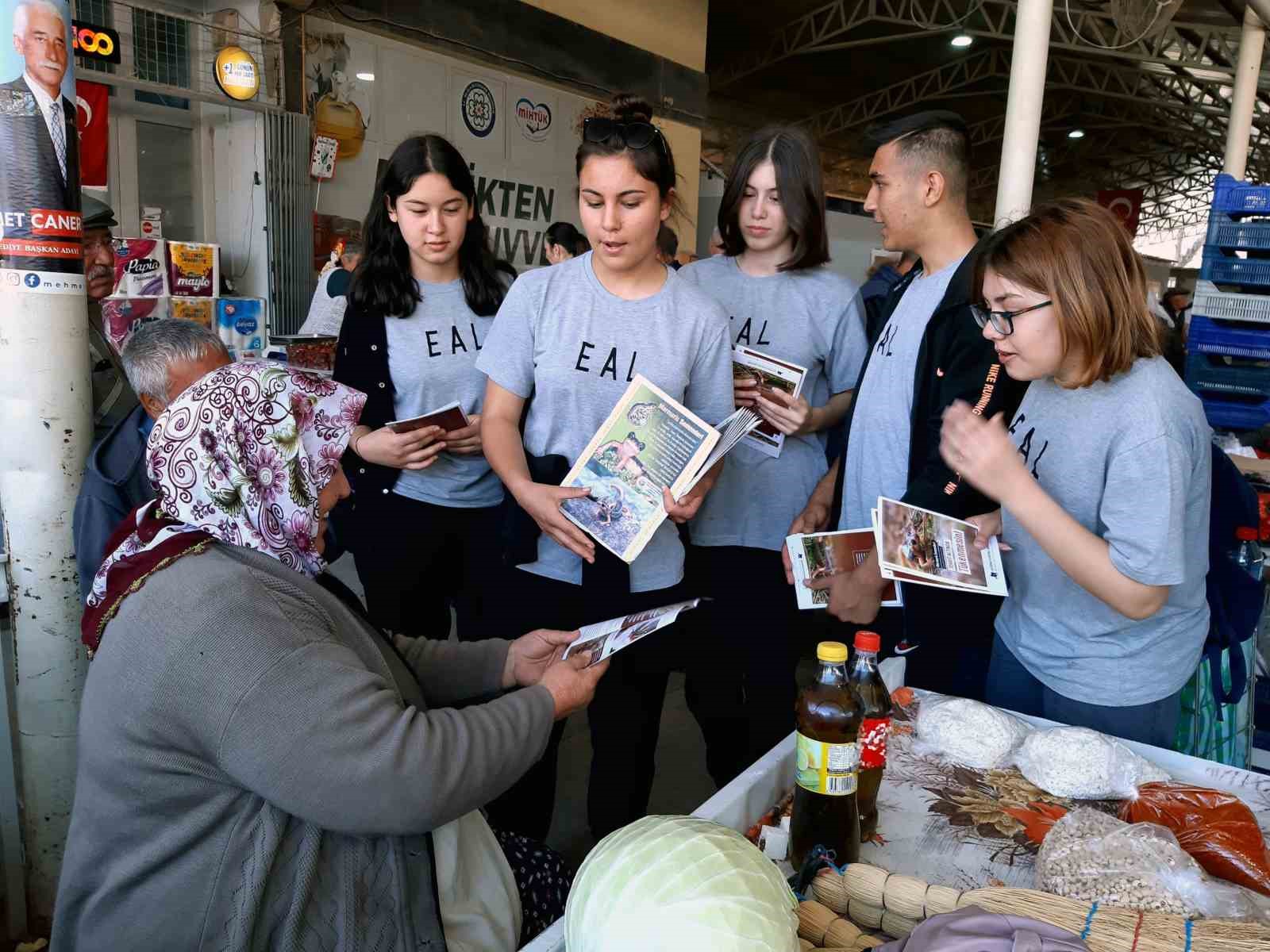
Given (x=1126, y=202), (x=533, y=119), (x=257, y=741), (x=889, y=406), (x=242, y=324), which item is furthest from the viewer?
(x=1126, y=202)

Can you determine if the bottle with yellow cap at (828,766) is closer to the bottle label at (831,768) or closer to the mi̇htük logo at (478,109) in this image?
the bottle label at (831,768)

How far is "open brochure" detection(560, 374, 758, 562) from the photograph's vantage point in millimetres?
1923

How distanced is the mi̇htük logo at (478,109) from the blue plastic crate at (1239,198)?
5410 mm

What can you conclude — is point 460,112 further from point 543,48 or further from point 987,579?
point 987,579

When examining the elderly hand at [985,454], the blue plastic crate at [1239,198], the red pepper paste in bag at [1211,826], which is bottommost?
the red pepper paste in bag at [1211,826]

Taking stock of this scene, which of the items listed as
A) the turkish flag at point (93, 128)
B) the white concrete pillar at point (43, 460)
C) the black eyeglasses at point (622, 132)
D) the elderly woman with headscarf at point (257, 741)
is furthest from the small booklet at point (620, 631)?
the turkish flag at point (93, 128)

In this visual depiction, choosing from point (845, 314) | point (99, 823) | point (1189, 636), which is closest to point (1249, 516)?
point (1189, 636)

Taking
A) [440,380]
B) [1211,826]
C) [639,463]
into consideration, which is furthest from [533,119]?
[1211,826]

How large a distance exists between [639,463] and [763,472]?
559mm

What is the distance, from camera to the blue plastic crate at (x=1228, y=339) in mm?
5145

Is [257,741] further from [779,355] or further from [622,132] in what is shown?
[779,355]

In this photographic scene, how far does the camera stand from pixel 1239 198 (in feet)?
16.9

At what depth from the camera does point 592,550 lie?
6.66 ft

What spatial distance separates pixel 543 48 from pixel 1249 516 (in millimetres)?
7695
